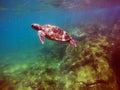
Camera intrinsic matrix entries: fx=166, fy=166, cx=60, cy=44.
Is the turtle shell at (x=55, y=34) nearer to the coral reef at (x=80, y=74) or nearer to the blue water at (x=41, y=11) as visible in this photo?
the coral reef at (x=80, y=74)

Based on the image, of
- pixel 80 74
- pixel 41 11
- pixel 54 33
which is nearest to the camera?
pixel 54 33

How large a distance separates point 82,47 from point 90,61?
1229 millimetres

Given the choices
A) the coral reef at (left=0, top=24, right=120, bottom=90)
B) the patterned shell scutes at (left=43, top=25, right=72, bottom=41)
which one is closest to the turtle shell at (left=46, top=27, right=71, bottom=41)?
the patterned shell scutes at (left=43, top=25, right=72, bottom=41)

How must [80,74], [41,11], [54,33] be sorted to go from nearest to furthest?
[54,33] → [80,74] → [41,11]

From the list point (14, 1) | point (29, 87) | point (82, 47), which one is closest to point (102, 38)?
point (82, 47)

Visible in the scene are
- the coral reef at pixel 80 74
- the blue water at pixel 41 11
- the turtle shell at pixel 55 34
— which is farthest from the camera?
the blue water at pixel 41 11

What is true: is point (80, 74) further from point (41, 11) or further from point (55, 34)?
point (41, 11)

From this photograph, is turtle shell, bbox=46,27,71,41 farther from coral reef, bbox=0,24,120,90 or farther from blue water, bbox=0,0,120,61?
blue water, bbox=0,0,120,61

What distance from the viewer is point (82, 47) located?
8.17 m

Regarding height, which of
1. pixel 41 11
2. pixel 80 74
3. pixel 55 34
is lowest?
pixel 80 74

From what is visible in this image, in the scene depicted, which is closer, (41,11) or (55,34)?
(55,34)

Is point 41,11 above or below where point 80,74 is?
above

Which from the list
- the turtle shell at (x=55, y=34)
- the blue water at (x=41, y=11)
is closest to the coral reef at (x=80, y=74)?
the turtle shell at (x=55, y=34)

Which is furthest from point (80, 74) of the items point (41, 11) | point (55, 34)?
point (41, 11)
